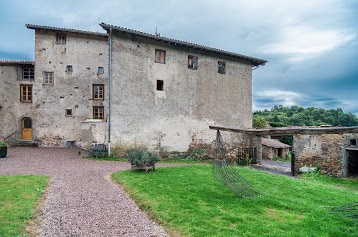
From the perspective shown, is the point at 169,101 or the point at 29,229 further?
the point at 169,101

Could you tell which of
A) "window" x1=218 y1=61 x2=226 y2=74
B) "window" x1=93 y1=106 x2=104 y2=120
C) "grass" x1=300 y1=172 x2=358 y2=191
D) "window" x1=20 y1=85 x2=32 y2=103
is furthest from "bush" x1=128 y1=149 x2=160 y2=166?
"window" x1=20 y1=85 x2=32 y2=103

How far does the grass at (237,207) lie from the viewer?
5914 mm

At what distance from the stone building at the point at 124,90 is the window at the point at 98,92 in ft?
0.32

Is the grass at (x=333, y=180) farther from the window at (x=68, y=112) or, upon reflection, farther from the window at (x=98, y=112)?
the window at (x=68, y=112)

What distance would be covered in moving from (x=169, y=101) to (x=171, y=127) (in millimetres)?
2145

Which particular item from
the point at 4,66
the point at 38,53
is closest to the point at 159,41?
the point at 38,53

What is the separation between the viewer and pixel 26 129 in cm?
2483

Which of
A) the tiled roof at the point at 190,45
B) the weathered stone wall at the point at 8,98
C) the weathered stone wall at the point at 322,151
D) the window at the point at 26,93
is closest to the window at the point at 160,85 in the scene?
the tiled roof at the point at 190,45

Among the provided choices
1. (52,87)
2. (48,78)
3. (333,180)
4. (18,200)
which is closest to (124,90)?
(52,87)

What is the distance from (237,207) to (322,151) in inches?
425

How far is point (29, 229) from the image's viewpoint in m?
5.62

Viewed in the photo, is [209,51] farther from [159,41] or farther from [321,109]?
[321,109]

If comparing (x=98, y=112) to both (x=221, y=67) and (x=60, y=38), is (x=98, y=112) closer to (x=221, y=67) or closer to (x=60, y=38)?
(x=60, y=38)

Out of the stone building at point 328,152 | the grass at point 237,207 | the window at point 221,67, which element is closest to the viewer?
the grass at point 237,207
